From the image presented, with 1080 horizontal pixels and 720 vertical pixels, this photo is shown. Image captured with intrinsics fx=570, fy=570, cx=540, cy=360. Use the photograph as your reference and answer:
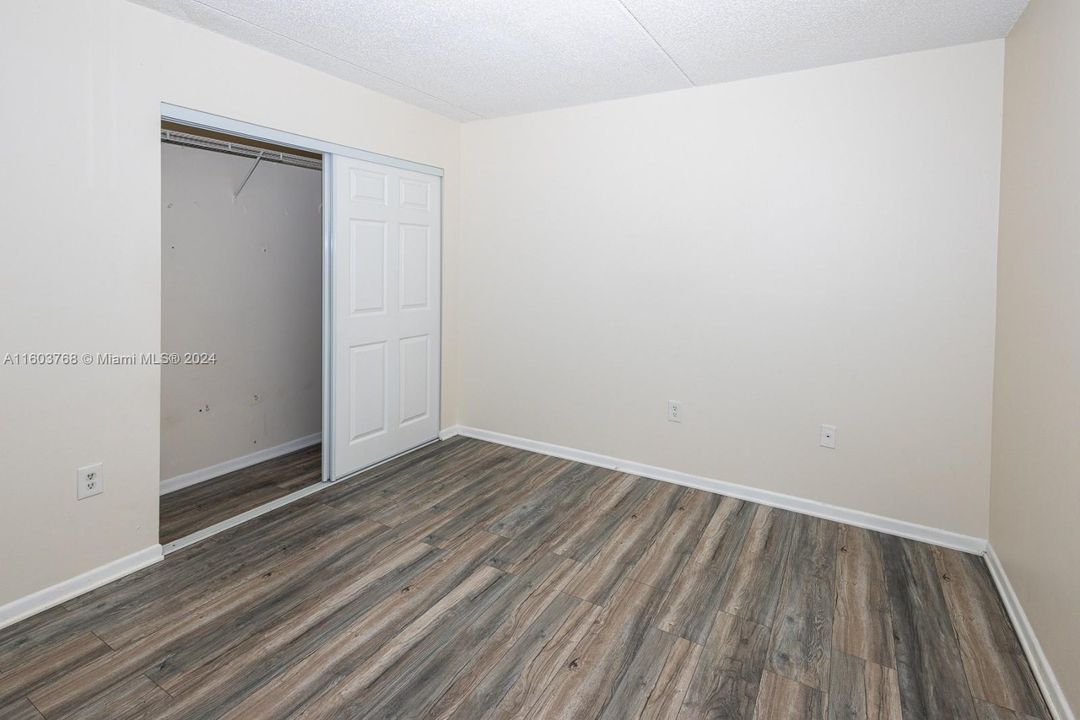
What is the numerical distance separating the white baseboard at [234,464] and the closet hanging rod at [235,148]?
77.0 inches

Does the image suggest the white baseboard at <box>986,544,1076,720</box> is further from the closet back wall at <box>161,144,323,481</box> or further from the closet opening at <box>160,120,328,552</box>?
the closet back wall at <box>161,144,323,481</box>

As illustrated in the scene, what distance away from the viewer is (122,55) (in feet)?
Answer: 7.63

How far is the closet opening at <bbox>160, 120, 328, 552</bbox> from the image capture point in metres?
3.34

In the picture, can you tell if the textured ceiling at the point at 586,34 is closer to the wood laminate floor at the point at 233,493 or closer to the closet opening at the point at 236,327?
the closet opening at the point at 236,327

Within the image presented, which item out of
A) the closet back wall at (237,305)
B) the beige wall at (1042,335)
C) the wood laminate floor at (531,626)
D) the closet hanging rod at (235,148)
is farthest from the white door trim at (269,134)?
the beige wall at (1042,335)

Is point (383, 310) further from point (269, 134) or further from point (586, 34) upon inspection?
point (586, 34)

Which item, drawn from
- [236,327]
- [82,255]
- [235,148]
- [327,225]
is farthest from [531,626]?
[235,148]

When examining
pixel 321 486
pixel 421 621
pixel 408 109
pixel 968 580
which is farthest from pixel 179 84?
pixel 968 580

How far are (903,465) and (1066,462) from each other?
1175mm

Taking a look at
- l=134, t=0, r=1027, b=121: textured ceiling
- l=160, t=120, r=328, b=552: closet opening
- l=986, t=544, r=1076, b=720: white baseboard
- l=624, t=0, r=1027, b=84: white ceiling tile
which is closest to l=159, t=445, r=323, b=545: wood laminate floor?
l=160, t=120, r=328, b=552: closet opening

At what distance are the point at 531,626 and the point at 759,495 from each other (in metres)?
1.76

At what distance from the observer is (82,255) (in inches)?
88.7

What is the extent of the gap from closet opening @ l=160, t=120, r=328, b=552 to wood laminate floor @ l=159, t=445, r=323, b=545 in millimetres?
11

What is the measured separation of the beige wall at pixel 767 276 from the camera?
2.74 m
